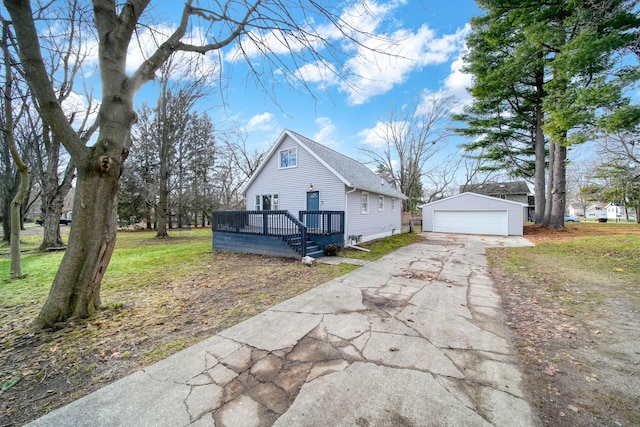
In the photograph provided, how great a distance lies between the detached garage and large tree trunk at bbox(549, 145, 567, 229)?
1702 millimetres

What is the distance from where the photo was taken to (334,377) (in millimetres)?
2311

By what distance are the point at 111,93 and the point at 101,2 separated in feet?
4.27

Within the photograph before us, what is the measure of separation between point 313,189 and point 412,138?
17424mm

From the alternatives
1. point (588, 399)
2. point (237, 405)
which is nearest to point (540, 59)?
point (588, 399)

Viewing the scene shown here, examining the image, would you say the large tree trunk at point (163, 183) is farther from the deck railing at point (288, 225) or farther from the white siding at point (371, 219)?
the white siding at point (371, 219)

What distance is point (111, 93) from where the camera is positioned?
11.4ft

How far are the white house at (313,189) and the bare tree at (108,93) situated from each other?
24.2ft

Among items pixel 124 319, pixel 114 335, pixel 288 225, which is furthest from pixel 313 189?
pixel 114 335

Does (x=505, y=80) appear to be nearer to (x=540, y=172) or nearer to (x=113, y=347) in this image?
(x=540, y=172)

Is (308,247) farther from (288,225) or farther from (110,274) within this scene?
(110,274)

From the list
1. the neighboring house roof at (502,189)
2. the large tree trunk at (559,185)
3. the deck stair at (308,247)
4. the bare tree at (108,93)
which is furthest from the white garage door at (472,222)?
the bare tree at (108,93)

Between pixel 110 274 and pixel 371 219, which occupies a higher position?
pixel 371 219

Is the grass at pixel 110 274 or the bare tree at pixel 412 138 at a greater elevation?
the bare tree at pixel 412 138

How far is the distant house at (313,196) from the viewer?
9.98m
